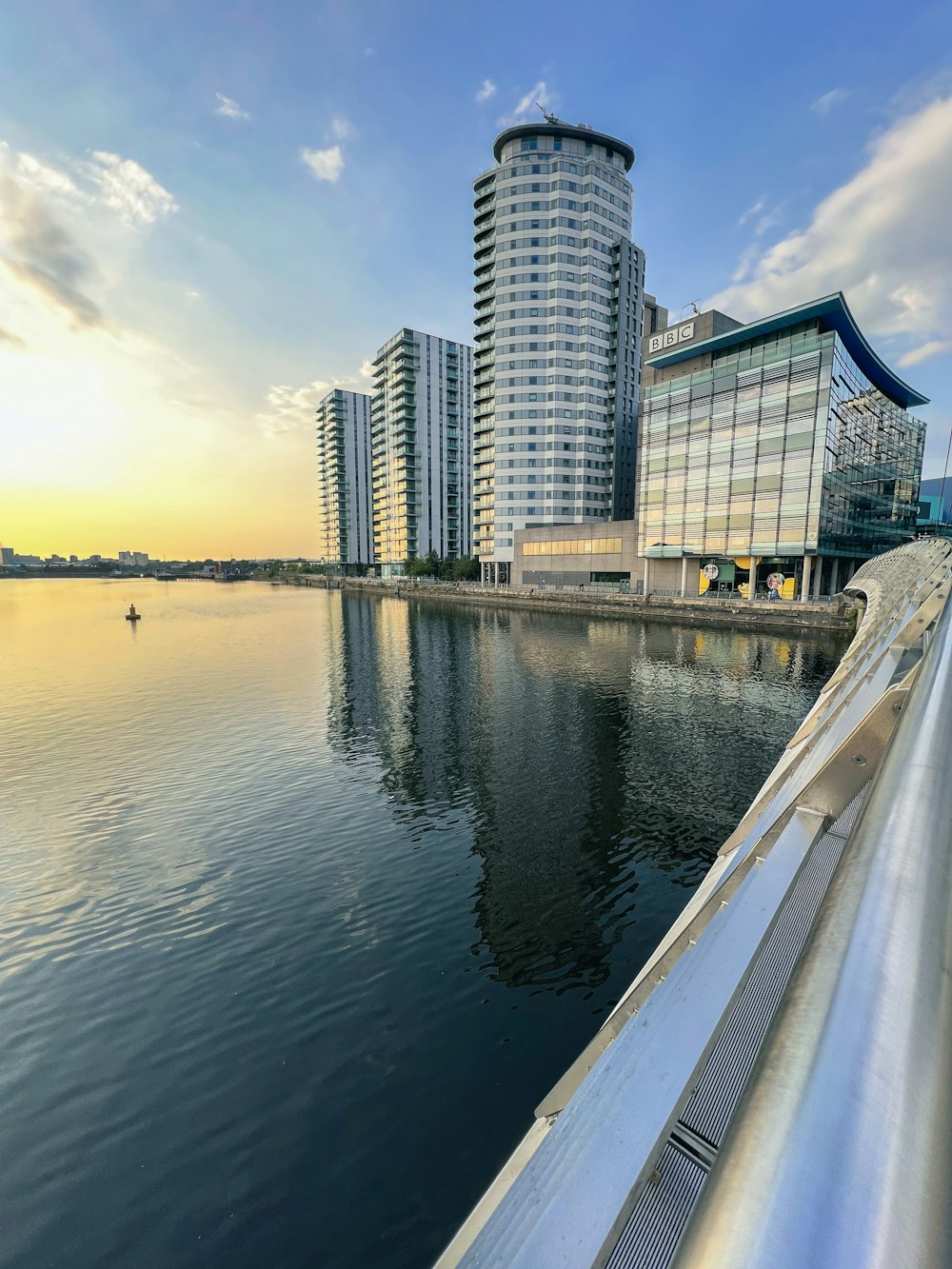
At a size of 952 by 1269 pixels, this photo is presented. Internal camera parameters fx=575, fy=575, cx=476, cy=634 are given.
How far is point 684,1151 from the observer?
241 cm

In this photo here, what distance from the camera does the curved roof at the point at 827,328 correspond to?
55.5 metres

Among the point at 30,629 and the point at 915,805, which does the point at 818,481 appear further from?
the point at 30,629

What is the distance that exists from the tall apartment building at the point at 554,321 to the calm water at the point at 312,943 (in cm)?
7911

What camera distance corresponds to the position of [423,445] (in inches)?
5566

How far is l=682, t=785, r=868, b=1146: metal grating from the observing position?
2568 millimetres

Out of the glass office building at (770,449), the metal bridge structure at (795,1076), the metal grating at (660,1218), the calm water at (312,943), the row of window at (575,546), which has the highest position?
the glass office building at (770,449)

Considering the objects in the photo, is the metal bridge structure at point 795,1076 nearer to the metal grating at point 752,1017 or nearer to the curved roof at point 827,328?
the metal grating at point 752,1017

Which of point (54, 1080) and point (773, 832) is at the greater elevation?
point (773, 832)

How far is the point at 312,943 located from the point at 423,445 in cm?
14092

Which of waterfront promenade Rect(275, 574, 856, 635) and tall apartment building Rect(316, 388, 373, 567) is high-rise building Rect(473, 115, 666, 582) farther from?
tall apartment building Rect(316, 388, 373, 567)

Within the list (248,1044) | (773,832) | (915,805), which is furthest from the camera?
(248,1044)

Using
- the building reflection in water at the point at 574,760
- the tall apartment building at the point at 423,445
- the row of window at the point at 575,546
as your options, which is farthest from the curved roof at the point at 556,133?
the building reflection in water at the point at 574,760

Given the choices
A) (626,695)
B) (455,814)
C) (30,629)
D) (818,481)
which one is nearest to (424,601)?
(30,629)

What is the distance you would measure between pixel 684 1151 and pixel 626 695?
28.3 metres
